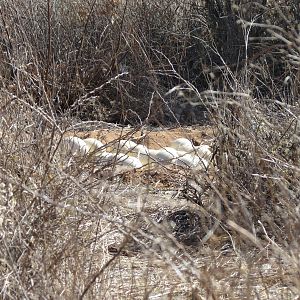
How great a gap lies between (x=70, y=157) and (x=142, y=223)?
3.39 ft

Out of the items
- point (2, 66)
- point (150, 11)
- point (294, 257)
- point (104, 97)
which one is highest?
point (294, 257)

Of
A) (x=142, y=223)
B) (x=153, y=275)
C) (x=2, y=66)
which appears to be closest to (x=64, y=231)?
(x=153, y=275)

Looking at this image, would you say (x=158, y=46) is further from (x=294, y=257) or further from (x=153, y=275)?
(x=294, y=257)

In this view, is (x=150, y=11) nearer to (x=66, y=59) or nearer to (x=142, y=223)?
(x=66, y=59)

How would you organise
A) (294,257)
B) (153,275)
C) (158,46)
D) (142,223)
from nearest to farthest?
(294,257), (153,275), (142,223), (158,46)

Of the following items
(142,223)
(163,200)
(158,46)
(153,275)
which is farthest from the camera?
(158,46)

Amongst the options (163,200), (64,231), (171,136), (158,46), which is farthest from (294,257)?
(158,46)

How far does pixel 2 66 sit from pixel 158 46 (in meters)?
4.90

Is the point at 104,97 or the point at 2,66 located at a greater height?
the point at 2,66

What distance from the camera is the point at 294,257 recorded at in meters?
2.41

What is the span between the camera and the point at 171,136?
27.4ft

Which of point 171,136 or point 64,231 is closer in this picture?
point 64,231

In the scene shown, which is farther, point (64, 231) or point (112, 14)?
point (112, 14)

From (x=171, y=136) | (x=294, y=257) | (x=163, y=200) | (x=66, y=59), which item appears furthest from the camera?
(x=66, y=59)
